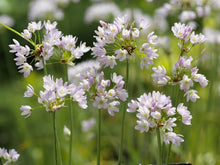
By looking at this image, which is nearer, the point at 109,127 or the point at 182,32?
the point at 182,32

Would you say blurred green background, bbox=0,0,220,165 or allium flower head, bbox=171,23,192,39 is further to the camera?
blurred green background, bbox=0,0,220,165

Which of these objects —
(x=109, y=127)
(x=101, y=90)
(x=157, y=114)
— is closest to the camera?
(x=157, y=114)

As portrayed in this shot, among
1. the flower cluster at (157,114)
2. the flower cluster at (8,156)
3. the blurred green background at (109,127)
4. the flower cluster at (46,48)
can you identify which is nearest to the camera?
the flower cluster at (157,114)

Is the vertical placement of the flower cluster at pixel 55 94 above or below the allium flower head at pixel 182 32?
below

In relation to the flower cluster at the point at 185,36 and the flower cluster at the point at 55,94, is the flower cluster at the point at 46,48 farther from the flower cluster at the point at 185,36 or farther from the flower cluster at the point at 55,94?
the flower cluster at the point at 185,36

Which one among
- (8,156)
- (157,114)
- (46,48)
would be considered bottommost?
(8,156)

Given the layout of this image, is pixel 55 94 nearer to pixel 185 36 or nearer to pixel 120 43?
pixel 120 43

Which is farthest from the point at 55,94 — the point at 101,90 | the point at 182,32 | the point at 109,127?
the point at 109,127

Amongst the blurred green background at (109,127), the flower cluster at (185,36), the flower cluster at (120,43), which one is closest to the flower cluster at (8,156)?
the flower cluster at (120,43)

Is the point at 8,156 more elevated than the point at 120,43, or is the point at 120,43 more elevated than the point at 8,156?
the point at 120,43

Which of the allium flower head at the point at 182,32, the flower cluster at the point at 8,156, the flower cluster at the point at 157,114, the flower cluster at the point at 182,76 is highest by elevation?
the allium flower head at the point at 182,32

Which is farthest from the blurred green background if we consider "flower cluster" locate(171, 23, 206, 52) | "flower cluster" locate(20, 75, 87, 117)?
"flower cluster" locate(20, 75, 87, 117)

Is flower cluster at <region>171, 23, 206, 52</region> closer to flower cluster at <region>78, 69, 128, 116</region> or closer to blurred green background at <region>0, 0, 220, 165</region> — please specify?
flower cluster at <region>78, 69, 128, 116</region>
